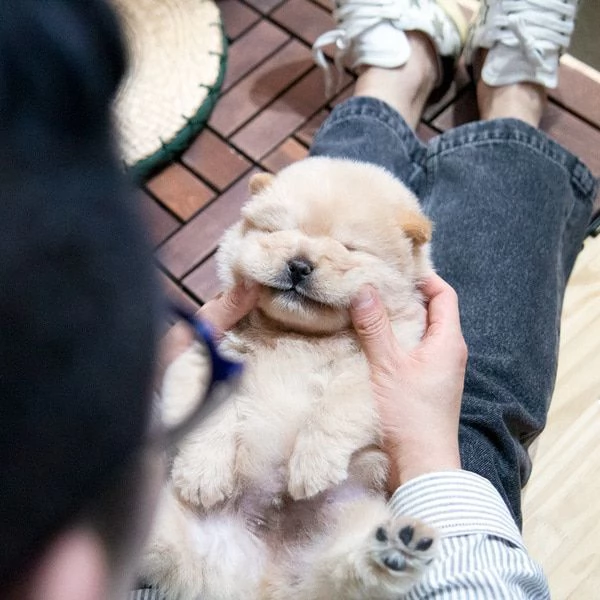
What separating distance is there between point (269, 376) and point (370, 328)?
0.16 metres

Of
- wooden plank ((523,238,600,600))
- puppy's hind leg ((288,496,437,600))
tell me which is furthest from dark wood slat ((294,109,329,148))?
puppy's hind leg ((288,496,437,600))

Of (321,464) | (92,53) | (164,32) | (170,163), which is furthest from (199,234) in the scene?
(92,53)

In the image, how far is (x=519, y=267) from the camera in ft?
4.06

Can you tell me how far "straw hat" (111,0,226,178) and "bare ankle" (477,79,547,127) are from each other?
Answer: 73cm

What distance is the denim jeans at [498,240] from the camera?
1.11m

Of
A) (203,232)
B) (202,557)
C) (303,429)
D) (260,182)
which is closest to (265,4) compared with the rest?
(203,232)

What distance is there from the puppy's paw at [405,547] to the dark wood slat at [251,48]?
143 centimetres

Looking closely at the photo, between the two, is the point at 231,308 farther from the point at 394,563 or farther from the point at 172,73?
the point at 172,73

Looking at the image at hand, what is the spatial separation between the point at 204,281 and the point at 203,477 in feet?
2.46

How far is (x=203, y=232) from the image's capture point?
1.63 metres

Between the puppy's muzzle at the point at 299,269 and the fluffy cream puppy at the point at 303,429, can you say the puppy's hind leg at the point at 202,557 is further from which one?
the puppy's muzzle at the point at 299,269

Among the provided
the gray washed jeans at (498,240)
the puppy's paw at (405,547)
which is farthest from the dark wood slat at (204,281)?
the puppy's paw at (405,547)

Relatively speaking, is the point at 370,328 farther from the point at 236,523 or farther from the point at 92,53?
the point at 92,53

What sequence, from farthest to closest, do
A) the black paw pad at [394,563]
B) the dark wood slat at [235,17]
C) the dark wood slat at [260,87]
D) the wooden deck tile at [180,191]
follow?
1. the dark wood slat at [235,17]
2. the dark wood slat at [260,87]
3. the wooden deck tile at [180,191]
4. the black paw pad at [394,563]
